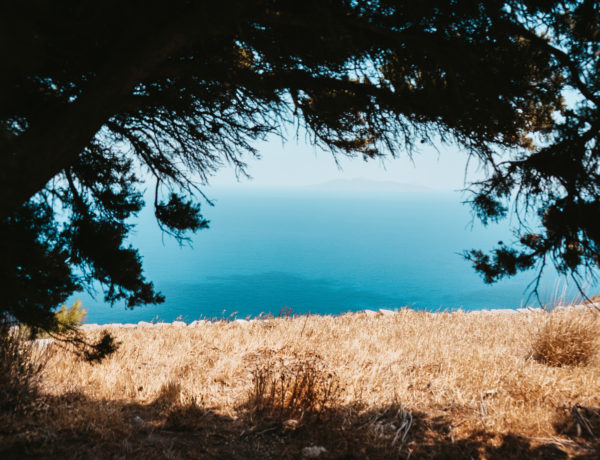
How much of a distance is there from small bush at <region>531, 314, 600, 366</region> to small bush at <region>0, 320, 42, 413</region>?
668 centimetres

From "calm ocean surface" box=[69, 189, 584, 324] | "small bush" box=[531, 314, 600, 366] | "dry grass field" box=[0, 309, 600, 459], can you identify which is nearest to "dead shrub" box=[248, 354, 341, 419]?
"dry grass field" box=[0, 309, 600, 459]

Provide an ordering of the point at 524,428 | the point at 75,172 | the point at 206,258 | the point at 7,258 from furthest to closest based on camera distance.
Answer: the point at 206,258 < the point at 75,172 < the point at 524,428 < the point at 7,258

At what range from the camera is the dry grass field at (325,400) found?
3.35m

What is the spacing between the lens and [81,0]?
2.35 metres

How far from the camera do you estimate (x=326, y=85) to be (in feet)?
10.2

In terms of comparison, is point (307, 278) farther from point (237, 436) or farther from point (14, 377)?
point (237, 436)

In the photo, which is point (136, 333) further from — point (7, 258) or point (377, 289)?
point (377, 289)

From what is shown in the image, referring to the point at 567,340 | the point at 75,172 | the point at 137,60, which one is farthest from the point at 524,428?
the point at 75,172

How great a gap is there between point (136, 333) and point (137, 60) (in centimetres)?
722

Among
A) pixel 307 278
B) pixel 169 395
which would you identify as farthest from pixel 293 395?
pixel 307 278

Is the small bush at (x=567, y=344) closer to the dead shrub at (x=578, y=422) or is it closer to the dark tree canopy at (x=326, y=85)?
the dead shrub at (x=578, y=422)

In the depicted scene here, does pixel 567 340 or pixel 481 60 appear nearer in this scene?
pixel 481 60

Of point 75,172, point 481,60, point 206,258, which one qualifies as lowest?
point 75,172

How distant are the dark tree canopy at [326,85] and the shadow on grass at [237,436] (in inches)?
45.0
